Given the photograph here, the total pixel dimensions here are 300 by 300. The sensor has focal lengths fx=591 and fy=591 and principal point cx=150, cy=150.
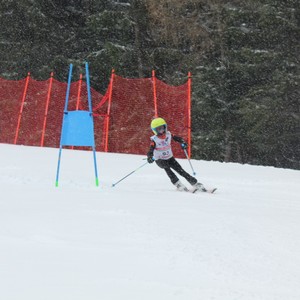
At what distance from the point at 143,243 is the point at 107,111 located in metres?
13.7

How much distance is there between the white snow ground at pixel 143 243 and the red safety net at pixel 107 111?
818cm

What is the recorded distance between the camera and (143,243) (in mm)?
5195

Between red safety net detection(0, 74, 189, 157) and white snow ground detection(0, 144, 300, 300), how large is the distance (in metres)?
8.18

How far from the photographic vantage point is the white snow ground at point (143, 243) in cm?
392

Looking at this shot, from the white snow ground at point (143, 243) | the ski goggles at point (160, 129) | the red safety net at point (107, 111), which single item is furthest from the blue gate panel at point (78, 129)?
the red safety net at point (107, 111)

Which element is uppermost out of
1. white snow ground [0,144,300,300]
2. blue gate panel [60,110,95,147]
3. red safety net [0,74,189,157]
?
red safety net [0,74,189,157]

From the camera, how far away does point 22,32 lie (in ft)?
95.1

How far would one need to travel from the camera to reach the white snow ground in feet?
12.9

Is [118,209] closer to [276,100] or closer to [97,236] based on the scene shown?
[97,236]

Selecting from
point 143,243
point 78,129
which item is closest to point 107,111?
point 78,129

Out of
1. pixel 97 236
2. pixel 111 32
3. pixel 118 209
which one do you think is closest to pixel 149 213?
pixel 118 209

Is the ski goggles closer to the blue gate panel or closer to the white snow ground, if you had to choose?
the white snow ground

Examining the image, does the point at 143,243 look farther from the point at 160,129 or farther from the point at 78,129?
the point at 160,129

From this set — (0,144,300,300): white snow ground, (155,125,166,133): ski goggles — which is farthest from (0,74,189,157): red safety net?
(0,144,300,300): white snow ground
